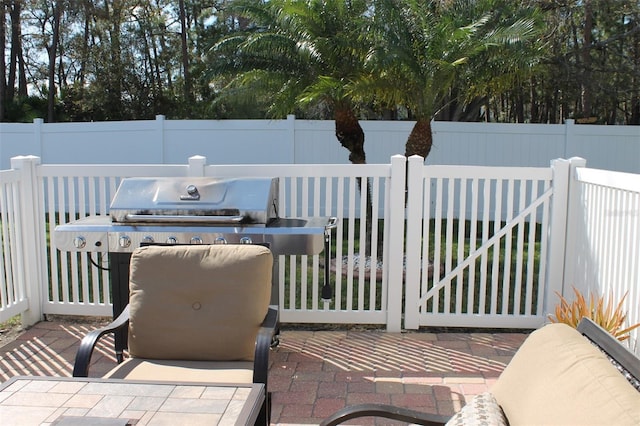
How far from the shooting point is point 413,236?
4.71 m

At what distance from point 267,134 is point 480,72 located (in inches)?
192

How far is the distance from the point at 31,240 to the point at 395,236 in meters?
3.18

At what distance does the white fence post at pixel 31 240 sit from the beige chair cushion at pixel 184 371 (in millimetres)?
2439

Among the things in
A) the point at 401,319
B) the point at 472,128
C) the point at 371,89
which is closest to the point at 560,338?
the point at 401,319

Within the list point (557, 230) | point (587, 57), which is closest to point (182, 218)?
point (557, 230)

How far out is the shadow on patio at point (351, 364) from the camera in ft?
11.8

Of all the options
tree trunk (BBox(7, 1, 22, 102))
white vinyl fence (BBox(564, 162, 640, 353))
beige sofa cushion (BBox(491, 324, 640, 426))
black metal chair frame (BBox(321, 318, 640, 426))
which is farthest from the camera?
tree trunk (BBox(7, 1, 22, 102))

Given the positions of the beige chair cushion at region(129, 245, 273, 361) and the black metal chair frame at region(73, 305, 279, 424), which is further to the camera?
the beige chair cushion at region(129, 245, 273, 361)

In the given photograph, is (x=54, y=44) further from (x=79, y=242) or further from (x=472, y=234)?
(x=472, y=234)

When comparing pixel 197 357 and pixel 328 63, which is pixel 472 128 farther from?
pixel 197 357

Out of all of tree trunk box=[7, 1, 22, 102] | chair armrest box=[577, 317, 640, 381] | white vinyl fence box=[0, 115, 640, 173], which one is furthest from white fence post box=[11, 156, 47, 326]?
tree trunk box=[7, 1, 22, 102]

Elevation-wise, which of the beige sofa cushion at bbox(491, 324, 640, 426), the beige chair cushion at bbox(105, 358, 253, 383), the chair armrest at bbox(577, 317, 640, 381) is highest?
the chair armrest at bbox(577, 317, 640, 381)

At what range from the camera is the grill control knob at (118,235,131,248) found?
152 inches

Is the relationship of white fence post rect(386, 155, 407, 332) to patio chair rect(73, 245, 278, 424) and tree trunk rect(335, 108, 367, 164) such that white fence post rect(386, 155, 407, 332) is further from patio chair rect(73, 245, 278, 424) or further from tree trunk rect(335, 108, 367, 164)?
tree trunk rect(335, 108, 367, 164)
